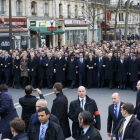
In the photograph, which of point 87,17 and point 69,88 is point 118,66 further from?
point 87,17

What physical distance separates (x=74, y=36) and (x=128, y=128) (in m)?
48.3

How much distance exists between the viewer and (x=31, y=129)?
7.00 meters

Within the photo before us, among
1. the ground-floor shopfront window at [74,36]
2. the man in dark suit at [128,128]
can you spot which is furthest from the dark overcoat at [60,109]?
the ground-floor shopfront window at [74,36]

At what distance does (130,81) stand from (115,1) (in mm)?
57167

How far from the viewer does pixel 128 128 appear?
6.93 m

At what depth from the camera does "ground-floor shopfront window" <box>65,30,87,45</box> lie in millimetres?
52844

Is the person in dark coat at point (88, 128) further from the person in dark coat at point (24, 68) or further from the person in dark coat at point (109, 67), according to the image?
the person in dark coat at point (24, 68)

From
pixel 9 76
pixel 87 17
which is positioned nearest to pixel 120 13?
pixel 87 17

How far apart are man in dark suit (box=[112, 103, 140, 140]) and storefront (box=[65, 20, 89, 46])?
147ft

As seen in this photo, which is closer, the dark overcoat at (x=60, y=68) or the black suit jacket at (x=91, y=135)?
the black suit jacket at (x=91, y=135)

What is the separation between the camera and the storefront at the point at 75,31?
173 ft

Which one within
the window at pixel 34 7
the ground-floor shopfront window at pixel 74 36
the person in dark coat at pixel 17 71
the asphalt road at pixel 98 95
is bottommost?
the asphalt road at pixel 98 95

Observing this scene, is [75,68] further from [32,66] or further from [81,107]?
[81,107]

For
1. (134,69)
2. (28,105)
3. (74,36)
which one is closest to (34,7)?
(74,36)
